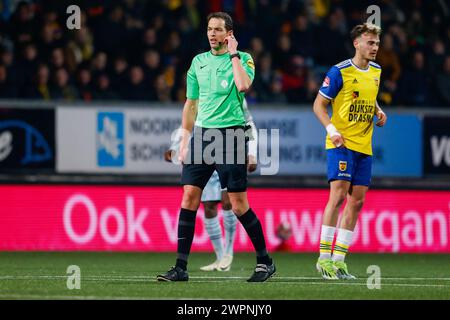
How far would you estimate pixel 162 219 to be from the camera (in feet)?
55.6

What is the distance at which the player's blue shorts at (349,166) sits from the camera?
10703 millimetres

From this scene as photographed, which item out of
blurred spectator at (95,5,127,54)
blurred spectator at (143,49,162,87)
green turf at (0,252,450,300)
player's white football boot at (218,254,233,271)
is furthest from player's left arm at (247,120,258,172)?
blurred spectator at (95,5,127,54)

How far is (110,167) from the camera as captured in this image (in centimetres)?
1722

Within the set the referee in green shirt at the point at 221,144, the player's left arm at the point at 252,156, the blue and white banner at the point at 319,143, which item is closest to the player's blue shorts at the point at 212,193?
the player's left arm at the point at 252,156

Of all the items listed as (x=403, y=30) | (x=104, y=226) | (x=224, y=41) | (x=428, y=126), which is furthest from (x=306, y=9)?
(x=224, y=41)

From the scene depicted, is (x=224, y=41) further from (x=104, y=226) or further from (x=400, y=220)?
(x=400, y=220)

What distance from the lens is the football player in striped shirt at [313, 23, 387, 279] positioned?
10.7 metres

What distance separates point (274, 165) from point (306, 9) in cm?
430

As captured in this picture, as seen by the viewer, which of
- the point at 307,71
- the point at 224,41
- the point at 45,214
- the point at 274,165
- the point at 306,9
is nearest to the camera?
the point at 224,41

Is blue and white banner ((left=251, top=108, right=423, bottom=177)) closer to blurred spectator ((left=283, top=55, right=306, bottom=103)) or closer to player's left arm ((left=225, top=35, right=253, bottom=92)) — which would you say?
blurred spectator ((left=283, top=55, right=306, bottom=103))

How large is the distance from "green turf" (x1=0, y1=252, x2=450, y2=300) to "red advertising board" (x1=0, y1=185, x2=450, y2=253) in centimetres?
94

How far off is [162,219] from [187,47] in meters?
3.36

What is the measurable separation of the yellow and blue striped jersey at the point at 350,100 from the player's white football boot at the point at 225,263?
241 cm

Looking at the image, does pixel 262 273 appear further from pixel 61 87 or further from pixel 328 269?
pixel 61 87
